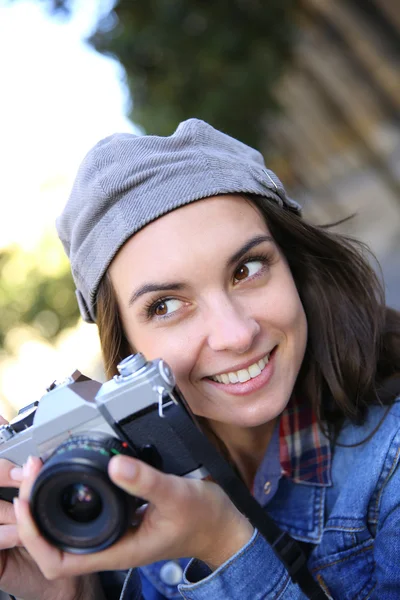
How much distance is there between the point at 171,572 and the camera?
2.07 m

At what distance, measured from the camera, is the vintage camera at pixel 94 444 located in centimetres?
131

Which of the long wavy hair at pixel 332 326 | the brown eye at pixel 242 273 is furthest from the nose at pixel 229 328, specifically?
the long wavy hair at pixel 332 326

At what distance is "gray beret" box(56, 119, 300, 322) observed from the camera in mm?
1781

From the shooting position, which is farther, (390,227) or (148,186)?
(390,227)

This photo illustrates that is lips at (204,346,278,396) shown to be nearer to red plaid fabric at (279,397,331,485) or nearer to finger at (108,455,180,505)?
red plaid fabric at (279,397,331,485)

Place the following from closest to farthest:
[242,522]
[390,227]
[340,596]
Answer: [242,522] → [340,596] → [390,227]

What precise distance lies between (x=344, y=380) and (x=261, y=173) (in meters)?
0.68

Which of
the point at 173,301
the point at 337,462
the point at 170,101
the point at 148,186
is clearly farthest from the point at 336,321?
the point at 170,101

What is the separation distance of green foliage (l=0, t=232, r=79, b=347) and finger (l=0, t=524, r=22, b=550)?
16.3ft

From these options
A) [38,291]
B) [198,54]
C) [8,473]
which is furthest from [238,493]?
[38,291]

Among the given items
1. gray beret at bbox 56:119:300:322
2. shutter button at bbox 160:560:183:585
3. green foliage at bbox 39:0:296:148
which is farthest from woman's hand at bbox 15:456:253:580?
green foliage at bbox 39:0:296:148

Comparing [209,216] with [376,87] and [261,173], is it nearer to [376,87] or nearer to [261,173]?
[261,173]

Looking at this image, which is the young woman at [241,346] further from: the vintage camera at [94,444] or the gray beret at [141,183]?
the vintage camera at [94,444]

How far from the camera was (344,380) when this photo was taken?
6.62 feet
